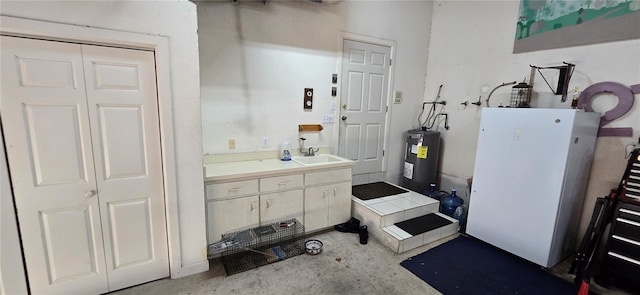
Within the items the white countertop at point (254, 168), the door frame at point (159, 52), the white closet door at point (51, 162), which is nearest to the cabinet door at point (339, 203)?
the white countertop at point (254, 168)

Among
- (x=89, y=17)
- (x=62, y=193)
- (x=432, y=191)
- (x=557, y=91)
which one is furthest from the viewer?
(x=432, y=191)

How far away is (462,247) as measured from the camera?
282cm

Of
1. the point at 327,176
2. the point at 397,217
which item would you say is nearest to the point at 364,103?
the point at 327,176

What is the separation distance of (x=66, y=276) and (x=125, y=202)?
0.61 meters

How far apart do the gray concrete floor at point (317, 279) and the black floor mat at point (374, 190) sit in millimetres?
860

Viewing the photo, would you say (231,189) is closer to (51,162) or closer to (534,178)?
(51,162)

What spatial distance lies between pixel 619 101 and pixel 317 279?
3.11 metres

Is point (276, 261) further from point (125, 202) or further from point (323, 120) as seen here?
point (323, 120)

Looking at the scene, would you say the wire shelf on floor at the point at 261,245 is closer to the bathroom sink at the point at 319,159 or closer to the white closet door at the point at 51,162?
the bathroom sink at the point at 319,159

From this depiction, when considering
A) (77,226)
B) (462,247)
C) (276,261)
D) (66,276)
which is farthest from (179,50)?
(462,247)

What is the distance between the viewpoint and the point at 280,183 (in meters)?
2.66

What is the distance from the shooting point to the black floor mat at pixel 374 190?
3.41 meters

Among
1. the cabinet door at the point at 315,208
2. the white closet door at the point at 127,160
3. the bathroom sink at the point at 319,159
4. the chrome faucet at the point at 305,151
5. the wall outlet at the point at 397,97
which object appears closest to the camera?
the white closet door at the point at 127,160

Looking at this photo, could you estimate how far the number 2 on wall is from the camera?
237 cm
